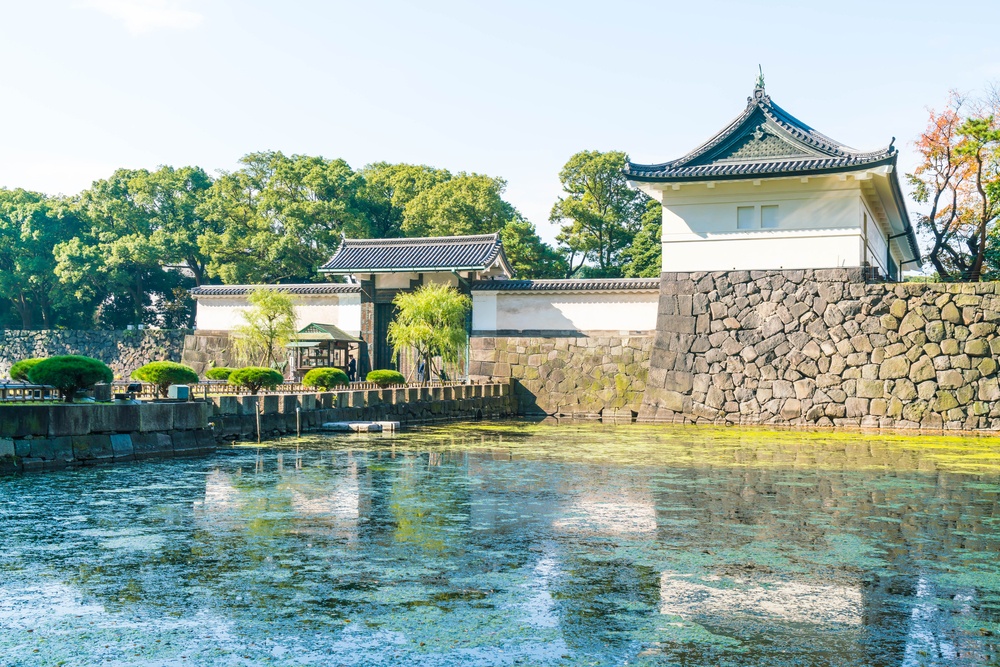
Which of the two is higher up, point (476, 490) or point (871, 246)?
point (871, 246)

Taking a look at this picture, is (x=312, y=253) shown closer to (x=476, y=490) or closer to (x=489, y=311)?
(x=489, y=311)

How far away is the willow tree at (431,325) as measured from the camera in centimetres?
2495

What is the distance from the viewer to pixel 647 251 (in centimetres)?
3706

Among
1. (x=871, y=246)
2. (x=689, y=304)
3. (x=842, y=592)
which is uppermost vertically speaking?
(x=871, y=246)

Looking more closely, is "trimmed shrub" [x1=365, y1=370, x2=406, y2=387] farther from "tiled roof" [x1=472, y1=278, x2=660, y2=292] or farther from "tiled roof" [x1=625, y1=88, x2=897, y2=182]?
"tiled roof" [x1=625, y1=88, x2=897, y2=182]

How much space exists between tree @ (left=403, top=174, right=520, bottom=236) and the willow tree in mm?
11611

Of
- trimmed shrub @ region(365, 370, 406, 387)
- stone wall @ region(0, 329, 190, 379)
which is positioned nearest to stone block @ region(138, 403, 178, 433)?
trimmed shrub @ region(365, 370, 406, 387)

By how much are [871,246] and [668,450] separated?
38.2 ft

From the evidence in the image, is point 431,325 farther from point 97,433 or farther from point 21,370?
point 97,433

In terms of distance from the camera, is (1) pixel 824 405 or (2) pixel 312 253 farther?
(2) pixel 312 253

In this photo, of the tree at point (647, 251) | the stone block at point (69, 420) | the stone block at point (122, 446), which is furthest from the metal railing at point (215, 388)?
the tree at point (647, 251)

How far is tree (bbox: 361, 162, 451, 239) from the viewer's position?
1542 inches

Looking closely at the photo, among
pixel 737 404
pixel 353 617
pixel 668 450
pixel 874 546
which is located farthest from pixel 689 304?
pixel 353 617

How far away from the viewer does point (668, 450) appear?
15.4 meters
